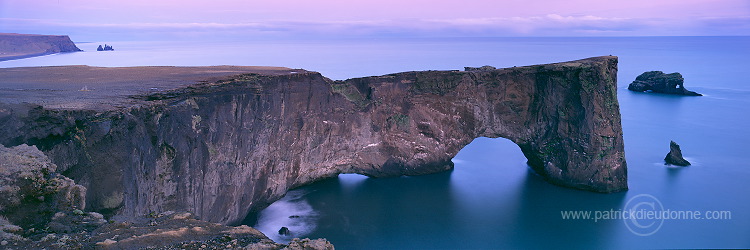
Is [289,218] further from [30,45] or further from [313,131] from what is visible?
[30,45]

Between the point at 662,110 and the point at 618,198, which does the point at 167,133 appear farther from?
the point at 662,110

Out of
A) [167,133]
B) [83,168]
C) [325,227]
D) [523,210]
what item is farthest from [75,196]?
[523,210]

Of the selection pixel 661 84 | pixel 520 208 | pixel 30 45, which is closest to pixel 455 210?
pixel 520 208

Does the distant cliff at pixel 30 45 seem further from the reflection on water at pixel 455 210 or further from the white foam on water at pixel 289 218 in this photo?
the reflection on water at pixel 455 210

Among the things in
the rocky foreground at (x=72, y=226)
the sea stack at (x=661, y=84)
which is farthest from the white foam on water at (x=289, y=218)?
the sea stack at (x=661, y=84)

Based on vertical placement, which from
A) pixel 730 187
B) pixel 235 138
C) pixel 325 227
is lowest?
pixel 325 227

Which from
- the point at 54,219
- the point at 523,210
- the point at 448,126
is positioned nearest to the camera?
the point at 54,219
